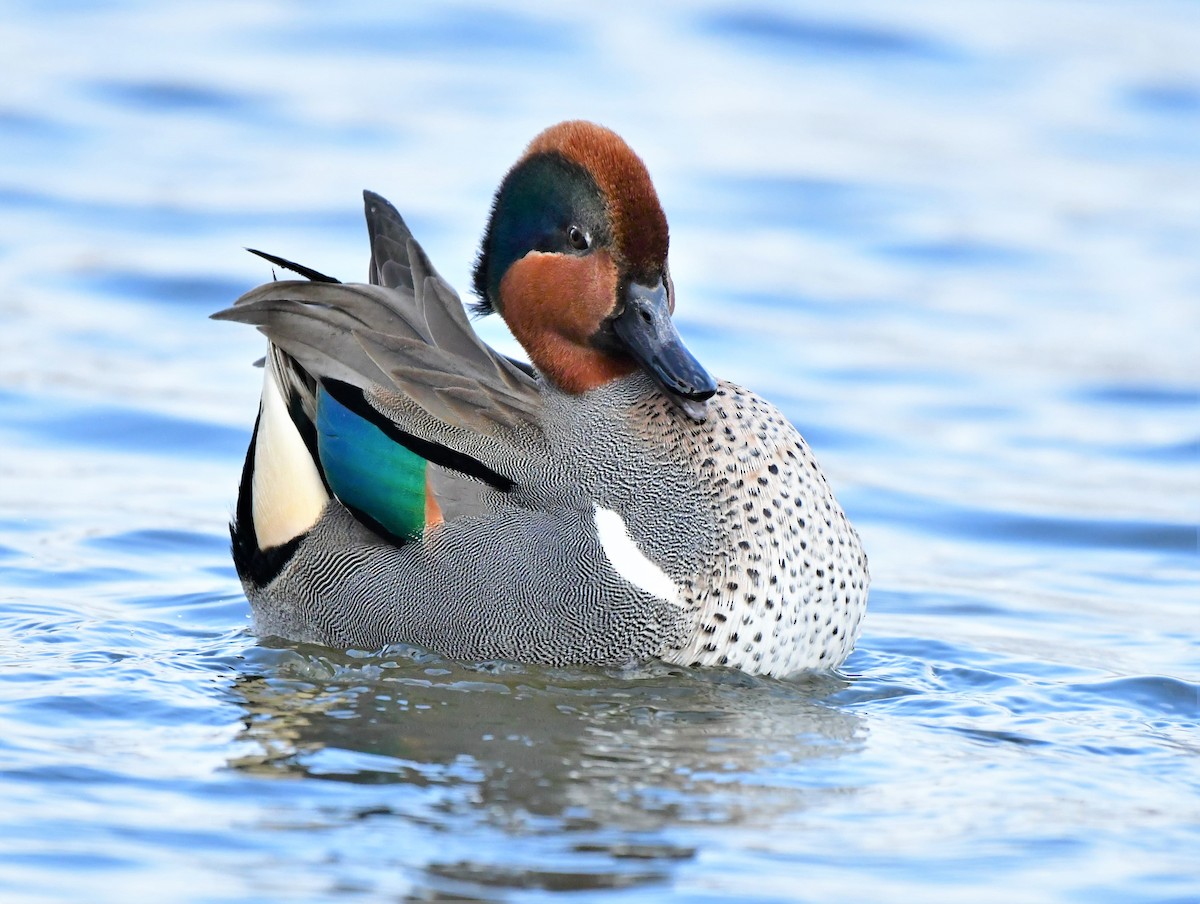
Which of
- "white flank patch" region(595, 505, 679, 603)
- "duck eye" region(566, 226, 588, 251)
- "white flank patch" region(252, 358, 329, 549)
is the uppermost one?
"duck eye" region(566, 226, 588, 251)

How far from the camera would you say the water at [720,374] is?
4535mm

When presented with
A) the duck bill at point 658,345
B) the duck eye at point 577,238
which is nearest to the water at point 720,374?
the duck bill at point 658,345

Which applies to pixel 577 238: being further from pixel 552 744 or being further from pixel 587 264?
pixel 552 744

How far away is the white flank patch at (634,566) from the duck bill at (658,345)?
467mm

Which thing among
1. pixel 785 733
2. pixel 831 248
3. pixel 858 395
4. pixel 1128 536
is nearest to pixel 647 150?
pixel 831 248

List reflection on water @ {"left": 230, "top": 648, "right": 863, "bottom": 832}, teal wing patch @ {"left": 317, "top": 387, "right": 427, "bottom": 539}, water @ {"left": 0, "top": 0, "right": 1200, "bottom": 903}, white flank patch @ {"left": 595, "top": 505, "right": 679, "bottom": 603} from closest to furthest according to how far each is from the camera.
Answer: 1. water @ {"left": 0, "top": 0, "right": 1200, "bottom": 903}
2. reflection on water @ {"left": 230, "top": 648, "right": 863, "bottom": 832}
3. white flank patch @ {"left": 595, "top": 505, "right": 679, "bottom": 603}
4. teal wing patch @ {"left": 317, "top": 387, "right": 427, "bottom": 539}

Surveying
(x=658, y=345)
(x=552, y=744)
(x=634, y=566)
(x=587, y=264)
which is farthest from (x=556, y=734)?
(x=587, y=264)

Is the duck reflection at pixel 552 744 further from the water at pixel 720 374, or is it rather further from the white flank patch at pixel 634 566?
the white flank patch at pixel 634 566

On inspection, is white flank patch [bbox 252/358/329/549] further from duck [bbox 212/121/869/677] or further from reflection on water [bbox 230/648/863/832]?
reflection on water [bbox 230/648/863/832]

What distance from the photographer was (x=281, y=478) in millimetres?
5848

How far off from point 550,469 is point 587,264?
597 mm

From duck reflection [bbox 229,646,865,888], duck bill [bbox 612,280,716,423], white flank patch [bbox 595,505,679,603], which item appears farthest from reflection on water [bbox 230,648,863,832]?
duck bill [bbox 612,280,716,423]

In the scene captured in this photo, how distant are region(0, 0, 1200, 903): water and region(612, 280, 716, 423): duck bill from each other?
2.64ft

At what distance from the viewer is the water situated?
454cm
